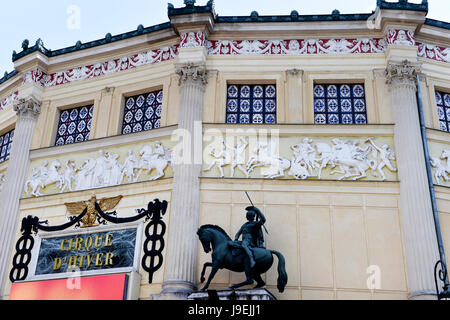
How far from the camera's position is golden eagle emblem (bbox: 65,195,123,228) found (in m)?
20.2

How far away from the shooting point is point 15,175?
22266 mm

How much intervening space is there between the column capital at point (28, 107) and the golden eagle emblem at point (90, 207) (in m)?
4.96

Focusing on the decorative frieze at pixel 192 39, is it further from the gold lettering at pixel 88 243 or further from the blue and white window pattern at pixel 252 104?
the gold lettering at pixel 88 243

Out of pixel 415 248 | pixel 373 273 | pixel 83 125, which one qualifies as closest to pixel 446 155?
pixel 415 248

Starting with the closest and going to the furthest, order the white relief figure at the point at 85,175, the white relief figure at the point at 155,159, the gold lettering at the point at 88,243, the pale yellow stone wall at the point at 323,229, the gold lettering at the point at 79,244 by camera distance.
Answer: the pale yellow stone wall at the point at 323,229 < the gold lettering at the point at 88,243 < the gold lettering at the point at 79,244 < the white relief figure at the point at 155,159 < the white relief figure at the point at 85,175

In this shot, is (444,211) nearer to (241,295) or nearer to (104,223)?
(241,295)

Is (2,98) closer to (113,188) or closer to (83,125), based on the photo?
(83,125)

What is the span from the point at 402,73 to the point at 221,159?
716cm

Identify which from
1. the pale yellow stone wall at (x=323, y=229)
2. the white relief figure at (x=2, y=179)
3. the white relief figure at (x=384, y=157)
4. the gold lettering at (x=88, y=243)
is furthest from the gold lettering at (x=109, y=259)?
the white relief figure at (x=384, y=157)

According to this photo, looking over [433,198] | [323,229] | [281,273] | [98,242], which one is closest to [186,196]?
[98,242]

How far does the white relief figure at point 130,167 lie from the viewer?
20.6m

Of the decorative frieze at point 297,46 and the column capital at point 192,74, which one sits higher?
the decorative frieze at point 297,46

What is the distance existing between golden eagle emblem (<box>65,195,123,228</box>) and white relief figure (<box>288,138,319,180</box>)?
6.21 meters

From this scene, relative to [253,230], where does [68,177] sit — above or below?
above
